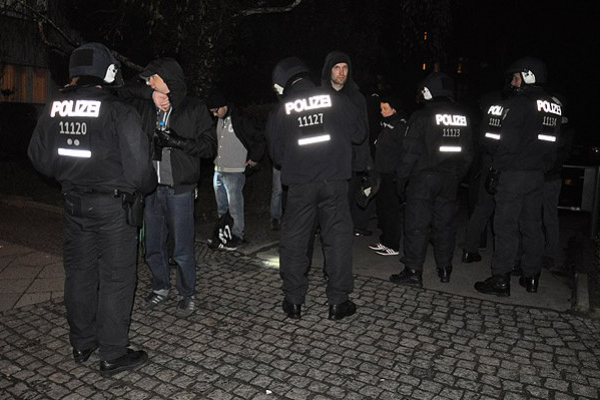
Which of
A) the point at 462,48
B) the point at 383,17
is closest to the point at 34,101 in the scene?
the point at 383,17

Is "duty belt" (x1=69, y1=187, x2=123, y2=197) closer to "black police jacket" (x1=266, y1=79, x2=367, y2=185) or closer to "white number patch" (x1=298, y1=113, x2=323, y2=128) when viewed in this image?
"black police jacket" (x1=266, y1=79, x2=367, y2=185)

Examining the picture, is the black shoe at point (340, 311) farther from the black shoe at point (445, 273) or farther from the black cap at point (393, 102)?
the black cap at point (393, 102)

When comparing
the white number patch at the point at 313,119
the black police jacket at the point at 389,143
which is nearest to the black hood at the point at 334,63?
the white number patch at the point at 313,119

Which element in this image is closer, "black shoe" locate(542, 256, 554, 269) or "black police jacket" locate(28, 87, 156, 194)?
"black police jacket" locate(28, 87, 156, 194)

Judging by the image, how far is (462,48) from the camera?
58.5 feet

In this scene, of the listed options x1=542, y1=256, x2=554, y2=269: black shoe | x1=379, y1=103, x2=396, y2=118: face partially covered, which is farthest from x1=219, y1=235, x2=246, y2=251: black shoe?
x1=542, y1=256, x2=554, y2=269: black shoe

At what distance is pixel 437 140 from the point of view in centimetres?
538

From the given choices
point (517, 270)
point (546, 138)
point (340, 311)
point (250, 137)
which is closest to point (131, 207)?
point (340, 311)

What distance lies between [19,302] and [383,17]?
14477 millimetres

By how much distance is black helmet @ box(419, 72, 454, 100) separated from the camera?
5438mm

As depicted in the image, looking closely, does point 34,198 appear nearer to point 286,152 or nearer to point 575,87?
point 286,152

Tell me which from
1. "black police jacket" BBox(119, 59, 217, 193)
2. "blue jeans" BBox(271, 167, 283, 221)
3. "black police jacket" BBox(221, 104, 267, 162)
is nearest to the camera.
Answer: "black police jacket" BBox(119, 59, 217, 193)

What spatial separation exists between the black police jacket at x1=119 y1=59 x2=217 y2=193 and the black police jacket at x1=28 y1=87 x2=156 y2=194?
2.79 feet

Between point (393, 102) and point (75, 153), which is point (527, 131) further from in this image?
point (75, 153)
